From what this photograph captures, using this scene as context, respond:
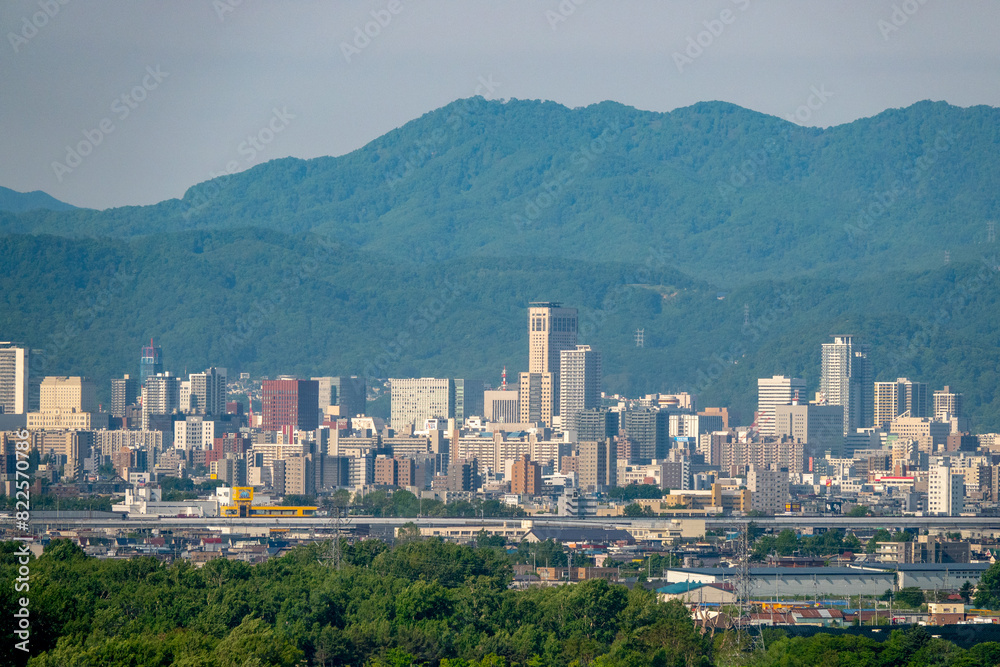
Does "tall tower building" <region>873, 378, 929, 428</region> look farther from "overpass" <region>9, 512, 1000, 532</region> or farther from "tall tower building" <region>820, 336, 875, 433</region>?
"overpass" <region>9, 512, 1000, 532</region>

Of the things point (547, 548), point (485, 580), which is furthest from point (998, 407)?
point (485, 580)

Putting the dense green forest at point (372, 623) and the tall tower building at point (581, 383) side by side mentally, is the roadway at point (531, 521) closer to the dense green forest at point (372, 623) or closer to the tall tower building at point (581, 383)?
the dense green forest at point (372, 623)

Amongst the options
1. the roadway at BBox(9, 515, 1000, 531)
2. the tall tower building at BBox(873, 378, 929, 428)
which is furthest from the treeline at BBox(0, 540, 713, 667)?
the tall tower building at BBox(873, 378, 929, 428)

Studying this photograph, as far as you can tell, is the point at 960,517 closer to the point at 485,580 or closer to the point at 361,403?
the point at 485,580

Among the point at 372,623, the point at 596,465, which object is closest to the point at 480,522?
the point at 596,465

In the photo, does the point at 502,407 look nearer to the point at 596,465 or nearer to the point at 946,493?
the point at 596,465

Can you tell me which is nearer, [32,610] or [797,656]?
[32,610]
